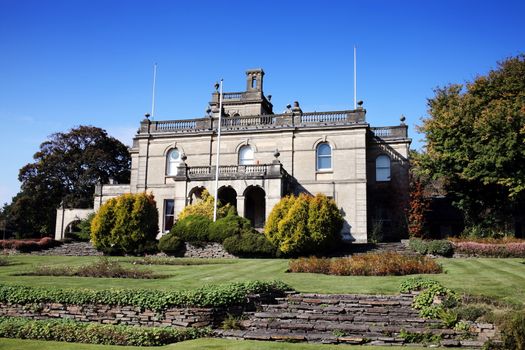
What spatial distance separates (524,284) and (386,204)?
23.4m

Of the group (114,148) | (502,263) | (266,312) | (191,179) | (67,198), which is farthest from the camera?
(114,148)

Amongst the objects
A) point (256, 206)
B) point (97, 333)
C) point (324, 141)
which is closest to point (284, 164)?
point (324, 141)

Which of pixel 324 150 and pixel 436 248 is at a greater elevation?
pixel 324 150

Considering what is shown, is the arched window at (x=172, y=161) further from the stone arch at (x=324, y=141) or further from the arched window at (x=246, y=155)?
the stone arch at (x=324, y=141)

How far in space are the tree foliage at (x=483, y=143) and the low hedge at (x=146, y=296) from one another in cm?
1875

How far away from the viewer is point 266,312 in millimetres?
14258

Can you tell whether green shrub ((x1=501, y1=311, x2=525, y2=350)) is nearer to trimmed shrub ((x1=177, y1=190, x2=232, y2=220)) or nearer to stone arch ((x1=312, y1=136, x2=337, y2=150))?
trimmed shrub ((x1=177, y1=190, x2=232, y2=220))

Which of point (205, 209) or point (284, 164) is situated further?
point (284, 164)

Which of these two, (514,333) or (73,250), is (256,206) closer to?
(73,250)

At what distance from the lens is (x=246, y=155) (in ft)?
134

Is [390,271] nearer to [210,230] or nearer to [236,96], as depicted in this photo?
[210,230]

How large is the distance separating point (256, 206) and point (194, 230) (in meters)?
8.61

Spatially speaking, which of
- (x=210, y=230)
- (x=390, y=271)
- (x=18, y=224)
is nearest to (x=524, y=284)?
(x=390, y=271)

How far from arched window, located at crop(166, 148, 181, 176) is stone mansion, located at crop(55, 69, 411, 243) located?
0.27 feet
